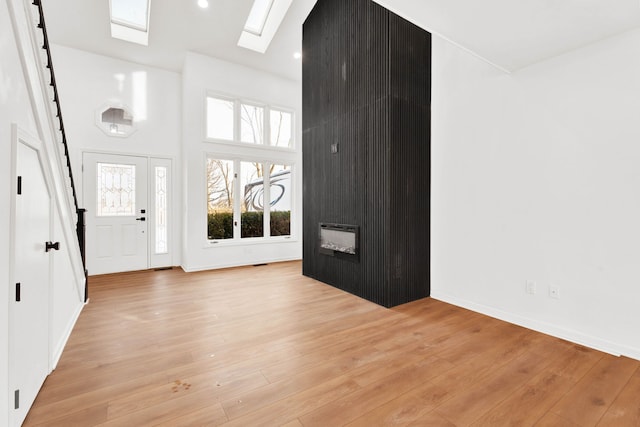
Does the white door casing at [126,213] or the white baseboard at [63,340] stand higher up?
the white door casing at [126,213]

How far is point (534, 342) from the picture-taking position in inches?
98.7

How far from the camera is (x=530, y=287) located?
282cm

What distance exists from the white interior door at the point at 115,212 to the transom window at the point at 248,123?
152cm

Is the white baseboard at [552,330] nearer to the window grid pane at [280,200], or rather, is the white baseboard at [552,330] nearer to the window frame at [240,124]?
the window grid pane at [280,200]

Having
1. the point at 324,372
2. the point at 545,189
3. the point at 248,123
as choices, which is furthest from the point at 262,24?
the point at 324,372

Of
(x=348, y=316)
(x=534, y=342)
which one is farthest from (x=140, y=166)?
(x=534, y=342)

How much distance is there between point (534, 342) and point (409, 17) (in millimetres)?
2862

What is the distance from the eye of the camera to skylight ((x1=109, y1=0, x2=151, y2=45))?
4.55 metres

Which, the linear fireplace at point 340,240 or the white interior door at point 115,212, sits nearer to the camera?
the linear fireplace at point 340,240

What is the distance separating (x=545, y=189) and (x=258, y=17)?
17.1 ft

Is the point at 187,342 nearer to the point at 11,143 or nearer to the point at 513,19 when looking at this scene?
the point at 11,143

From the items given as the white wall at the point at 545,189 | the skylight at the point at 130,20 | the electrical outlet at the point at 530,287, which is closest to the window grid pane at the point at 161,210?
the skylight at the point at 130,20

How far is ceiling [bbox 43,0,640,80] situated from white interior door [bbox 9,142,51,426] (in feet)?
8.52

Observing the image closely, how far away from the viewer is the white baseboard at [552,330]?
228cm
